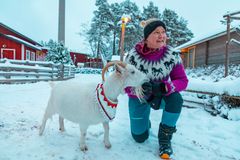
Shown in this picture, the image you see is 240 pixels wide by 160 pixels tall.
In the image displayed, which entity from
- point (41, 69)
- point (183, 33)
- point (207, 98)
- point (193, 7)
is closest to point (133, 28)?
point (183, 33)

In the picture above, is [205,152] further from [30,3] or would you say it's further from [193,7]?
Result: [193,7]

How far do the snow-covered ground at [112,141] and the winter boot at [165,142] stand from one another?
9 centimetres

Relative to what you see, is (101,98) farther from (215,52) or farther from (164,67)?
(215,52)

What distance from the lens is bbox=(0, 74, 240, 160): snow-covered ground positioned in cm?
254

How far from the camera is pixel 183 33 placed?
134 ft

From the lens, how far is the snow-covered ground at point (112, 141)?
2535 millimetres

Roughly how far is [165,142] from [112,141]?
28.0 inches

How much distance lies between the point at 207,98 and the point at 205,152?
2269mm

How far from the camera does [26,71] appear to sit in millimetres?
11969

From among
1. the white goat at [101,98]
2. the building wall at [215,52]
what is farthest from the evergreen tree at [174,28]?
the white goat at [101,98]

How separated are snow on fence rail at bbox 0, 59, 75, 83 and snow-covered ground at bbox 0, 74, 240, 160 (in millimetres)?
6856

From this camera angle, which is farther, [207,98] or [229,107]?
[207,98]

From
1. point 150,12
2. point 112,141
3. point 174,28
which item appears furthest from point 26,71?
point 150,12

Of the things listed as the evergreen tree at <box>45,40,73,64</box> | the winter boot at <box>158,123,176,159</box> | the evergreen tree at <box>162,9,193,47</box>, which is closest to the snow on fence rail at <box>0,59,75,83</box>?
the evergreen tree at <box>45,40,73,64</box>
